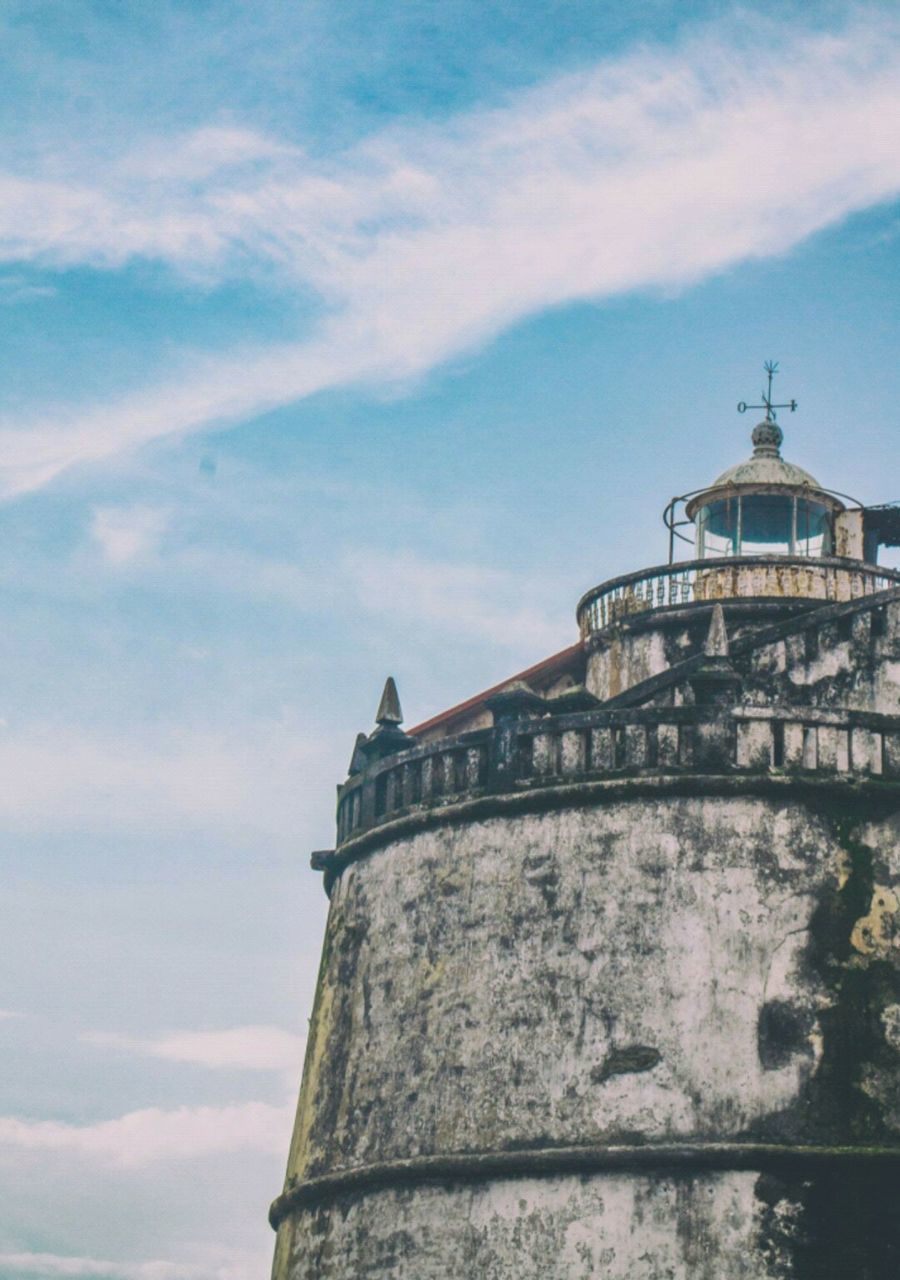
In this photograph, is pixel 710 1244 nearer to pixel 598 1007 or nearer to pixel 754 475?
pixel 598 1007

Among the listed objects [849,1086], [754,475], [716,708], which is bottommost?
[849,1086]

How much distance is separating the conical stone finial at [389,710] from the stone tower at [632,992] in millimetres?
468

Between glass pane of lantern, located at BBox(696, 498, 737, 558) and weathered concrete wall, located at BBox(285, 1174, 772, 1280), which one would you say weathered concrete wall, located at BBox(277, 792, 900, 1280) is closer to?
weathered concrete wall, located at BBox(285, 1174, 772, 1280)

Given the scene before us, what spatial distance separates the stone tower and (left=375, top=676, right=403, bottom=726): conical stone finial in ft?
1.54

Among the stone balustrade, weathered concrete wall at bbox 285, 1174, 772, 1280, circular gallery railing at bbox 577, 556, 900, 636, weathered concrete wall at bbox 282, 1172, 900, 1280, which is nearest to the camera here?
weathered concrete wall at bbox 282, 1172, 900, 1280

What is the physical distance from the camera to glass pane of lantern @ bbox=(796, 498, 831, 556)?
21.7 m

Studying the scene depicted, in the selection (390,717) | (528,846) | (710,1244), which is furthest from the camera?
(390,717)

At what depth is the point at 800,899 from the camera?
15.9m

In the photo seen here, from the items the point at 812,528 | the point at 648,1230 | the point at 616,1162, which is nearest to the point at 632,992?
the point at 616,1162

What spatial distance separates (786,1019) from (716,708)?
92.1 inches

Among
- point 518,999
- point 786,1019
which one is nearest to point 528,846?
point 518,999

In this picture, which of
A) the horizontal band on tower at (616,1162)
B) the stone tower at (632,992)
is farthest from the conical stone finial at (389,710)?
the horizontal band on tower at (616,1162)

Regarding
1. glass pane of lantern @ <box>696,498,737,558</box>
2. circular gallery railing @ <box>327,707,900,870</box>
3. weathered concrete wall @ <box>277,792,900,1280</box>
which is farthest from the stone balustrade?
glass pane of lantern @ <box>696,498,737,558</box>

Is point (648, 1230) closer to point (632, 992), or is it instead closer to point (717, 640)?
point (632, 992)
